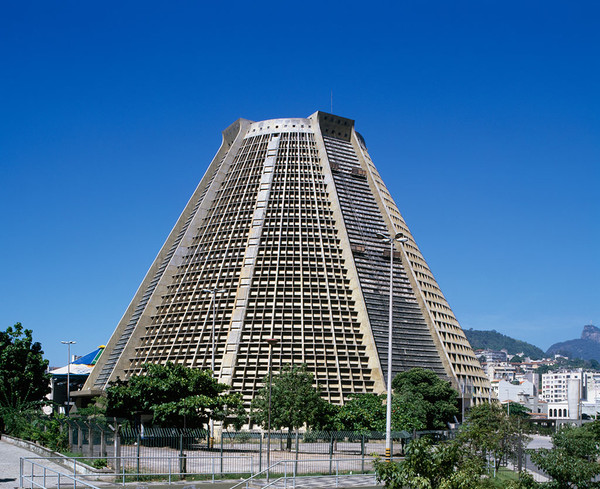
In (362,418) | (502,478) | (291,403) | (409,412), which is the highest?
(291,403)

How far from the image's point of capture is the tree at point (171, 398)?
40562mm

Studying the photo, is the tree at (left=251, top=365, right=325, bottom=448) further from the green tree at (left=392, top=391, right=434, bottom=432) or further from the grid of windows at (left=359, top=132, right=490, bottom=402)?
the grid of windows at (left=359, top=132, right=490, bottom=402)

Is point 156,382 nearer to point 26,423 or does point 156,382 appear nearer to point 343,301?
point 26,423

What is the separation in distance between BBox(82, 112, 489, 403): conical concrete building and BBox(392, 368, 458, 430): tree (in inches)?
113

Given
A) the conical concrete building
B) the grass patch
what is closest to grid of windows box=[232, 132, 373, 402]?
the conical concrete building

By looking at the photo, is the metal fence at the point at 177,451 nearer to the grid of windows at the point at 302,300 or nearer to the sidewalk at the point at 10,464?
the sidewalk at the point at 10,464

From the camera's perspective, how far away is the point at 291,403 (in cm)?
4631

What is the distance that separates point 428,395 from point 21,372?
110 feet

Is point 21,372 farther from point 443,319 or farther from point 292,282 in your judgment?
point 443,319

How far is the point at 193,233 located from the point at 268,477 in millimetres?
50608

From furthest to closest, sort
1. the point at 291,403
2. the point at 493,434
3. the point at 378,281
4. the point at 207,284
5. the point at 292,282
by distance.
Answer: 1. the point at 207,284
2. the point at 378,281
3. the point at 292,282
4. the point at 291,403
5. the point at 493,434

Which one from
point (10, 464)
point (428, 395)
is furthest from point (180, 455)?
point (428, 395)

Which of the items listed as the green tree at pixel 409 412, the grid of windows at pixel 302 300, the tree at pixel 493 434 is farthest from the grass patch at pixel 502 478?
the grid of windows at pixel 302 300

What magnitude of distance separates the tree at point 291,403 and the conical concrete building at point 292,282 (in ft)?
41.6
